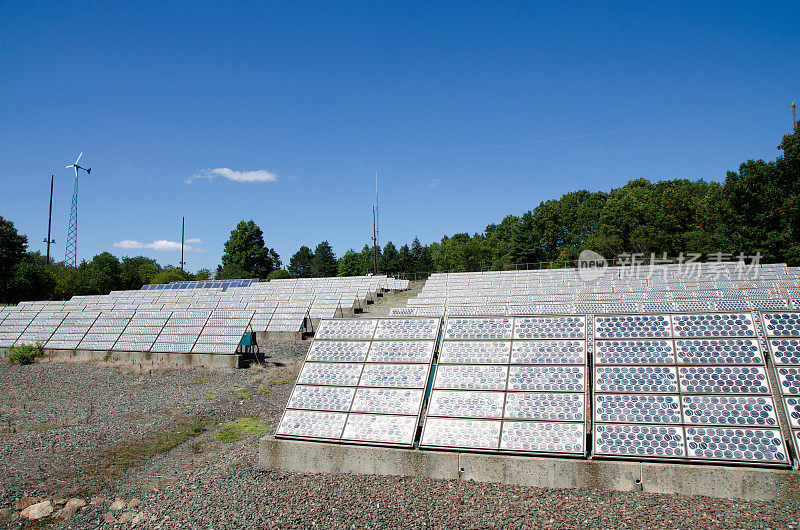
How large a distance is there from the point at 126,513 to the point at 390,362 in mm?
3997

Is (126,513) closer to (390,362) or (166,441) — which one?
(166,441)

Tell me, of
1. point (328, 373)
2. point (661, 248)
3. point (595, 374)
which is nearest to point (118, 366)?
point (328, 373)

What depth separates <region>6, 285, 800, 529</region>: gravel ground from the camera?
5.14 meters

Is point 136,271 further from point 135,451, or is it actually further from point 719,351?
point 719,351

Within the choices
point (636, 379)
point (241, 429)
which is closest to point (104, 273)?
point (241, 429)

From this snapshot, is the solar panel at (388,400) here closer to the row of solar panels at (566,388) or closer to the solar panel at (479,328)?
the row of solar panels at (566,388)

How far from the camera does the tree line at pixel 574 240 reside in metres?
35.9

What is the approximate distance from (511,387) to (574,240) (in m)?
80.9

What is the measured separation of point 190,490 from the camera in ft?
20.5

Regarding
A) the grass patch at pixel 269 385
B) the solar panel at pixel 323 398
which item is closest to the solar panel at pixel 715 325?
the solar panel at pixel 323 398

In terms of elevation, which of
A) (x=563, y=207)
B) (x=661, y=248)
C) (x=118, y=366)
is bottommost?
(x=118, y=366)

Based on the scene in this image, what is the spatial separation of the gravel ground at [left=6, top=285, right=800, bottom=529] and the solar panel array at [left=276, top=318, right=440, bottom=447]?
637 mm

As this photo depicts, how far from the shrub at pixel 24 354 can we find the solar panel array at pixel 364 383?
52.8 feet

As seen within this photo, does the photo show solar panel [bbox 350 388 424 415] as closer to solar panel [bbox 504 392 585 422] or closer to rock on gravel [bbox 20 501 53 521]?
solar panel [bbox 504 392 585 422]
